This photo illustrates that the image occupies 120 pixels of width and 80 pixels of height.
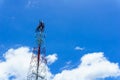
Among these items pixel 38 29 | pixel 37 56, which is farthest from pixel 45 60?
pixel 38 29

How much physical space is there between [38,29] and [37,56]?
7275mm

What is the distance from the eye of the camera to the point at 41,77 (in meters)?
98.3

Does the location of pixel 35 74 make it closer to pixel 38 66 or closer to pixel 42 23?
pixel 38 66

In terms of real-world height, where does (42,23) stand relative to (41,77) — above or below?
above

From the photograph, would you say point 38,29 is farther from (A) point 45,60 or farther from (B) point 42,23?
(A) point 45,60

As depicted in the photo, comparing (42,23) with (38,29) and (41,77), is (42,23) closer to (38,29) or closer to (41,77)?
(38,29)

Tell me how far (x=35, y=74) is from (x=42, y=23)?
1274cm

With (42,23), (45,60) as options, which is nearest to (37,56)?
(45,60)

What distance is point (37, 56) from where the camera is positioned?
99.8 metres

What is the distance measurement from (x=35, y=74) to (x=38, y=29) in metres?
11.5

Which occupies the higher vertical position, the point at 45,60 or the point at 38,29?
the point at 38,29

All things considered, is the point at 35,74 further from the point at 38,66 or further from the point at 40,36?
the point at 40,36

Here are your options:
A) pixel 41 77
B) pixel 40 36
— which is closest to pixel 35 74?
pixel 41 77

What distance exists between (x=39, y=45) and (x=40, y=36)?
2.37 metres
